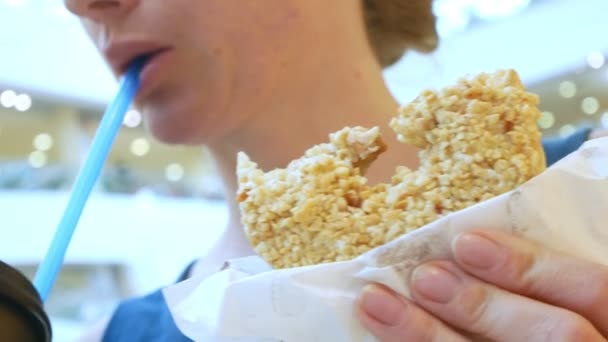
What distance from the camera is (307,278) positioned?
0.42 metres

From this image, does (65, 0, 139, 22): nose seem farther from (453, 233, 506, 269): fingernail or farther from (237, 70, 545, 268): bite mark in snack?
(453, 233, 506, 269): fingernail

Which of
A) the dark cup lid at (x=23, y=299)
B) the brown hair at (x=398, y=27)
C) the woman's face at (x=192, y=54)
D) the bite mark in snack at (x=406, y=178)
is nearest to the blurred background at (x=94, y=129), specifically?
the brown hair at (x=398, y=27)

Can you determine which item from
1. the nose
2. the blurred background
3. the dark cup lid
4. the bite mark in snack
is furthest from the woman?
the blurred background

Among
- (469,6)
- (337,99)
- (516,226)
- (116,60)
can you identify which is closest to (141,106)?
(116,60)

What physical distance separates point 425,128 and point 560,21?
4.49m

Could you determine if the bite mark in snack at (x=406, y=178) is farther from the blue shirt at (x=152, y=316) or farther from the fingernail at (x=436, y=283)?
the blue shirt at (x=152, y=316)

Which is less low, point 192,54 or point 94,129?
point 192,54

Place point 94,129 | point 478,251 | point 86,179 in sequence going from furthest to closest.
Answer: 1. point 94,129
2. point 86,179
3. point 478,251

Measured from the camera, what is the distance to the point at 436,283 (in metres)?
0.40

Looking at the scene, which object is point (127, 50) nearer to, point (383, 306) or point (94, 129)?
point (383, 306)

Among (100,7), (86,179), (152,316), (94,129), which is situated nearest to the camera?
(86,179)

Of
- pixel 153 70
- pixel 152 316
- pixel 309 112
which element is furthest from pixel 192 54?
pixel 152 316

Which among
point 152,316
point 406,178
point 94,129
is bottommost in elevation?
point 94,129

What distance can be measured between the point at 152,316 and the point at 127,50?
15.3 inches
